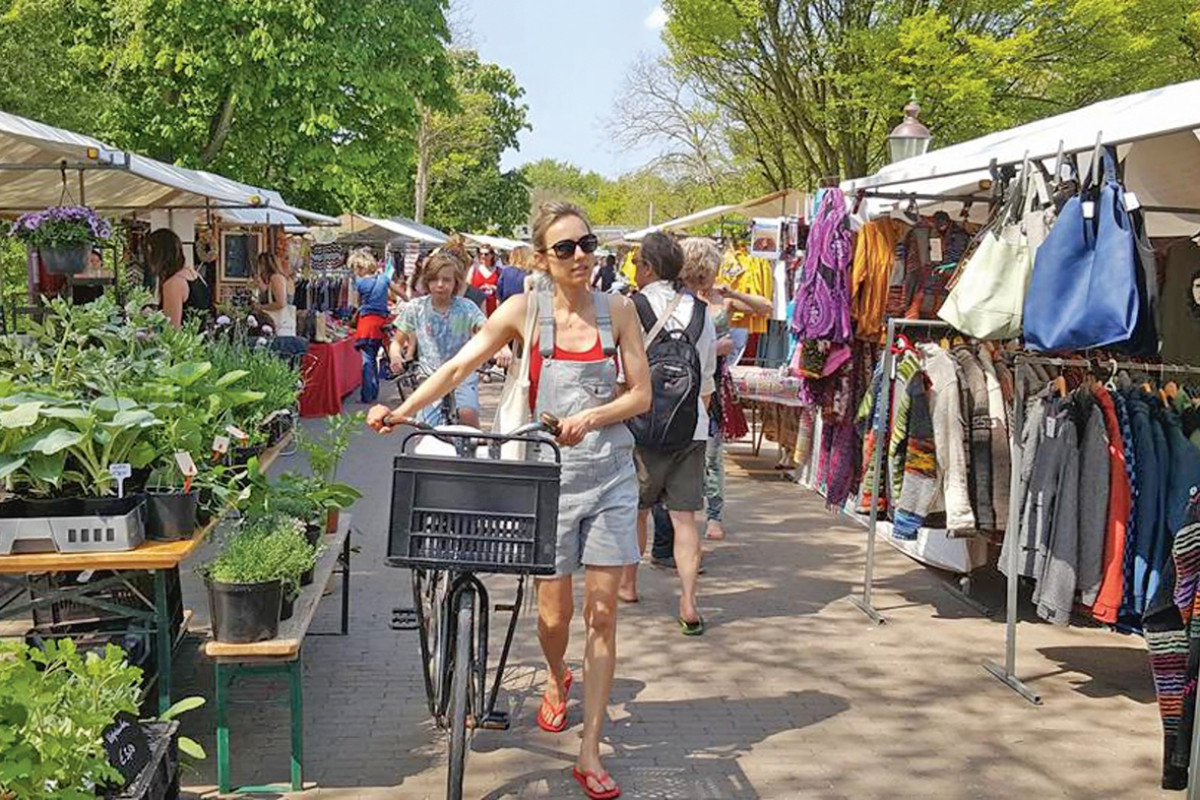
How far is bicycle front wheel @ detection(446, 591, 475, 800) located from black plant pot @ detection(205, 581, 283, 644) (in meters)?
0.72

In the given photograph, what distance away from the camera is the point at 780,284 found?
37.1 ft

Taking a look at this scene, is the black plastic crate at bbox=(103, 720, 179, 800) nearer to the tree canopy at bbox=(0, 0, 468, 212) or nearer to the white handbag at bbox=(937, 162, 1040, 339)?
the white handbag at bbox=(937, 162, 1040, 339)

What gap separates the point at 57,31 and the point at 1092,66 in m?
18.5

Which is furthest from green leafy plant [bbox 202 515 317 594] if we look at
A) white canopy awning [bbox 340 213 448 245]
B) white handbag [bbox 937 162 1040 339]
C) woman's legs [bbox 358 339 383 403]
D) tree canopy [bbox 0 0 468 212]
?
white canopy awning [bbox 340 213 448 245]

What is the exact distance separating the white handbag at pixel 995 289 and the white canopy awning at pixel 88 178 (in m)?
4.68

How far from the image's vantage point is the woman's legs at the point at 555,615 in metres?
4.40

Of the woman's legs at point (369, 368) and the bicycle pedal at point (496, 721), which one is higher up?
the woman's legs at point (369, 368)

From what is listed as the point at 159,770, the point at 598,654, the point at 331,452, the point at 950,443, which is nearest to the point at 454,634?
the point at 598,654

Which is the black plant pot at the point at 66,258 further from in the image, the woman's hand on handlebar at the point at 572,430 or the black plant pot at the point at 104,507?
the woman's hand on handlebar at the point at 572,430

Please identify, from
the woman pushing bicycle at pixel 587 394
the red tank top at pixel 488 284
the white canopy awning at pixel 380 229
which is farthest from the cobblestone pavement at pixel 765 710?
the white canopy awning at pixel 380 229

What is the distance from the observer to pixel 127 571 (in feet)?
14.7

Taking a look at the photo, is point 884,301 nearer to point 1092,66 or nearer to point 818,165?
point 1092,66

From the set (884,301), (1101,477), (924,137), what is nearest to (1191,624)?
(1101,477)

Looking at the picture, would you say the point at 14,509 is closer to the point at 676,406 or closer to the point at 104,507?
the point at 104,507
